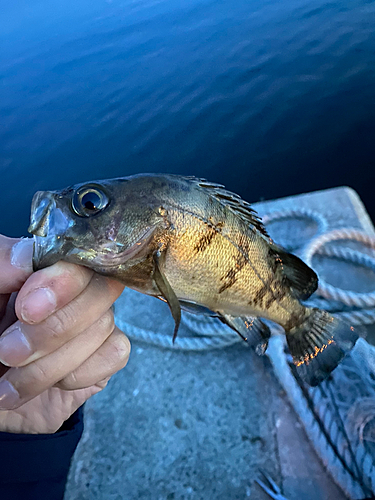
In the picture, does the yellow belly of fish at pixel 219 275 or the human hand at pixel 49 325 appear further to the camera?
the yellow belly of fish at pixel 219 275

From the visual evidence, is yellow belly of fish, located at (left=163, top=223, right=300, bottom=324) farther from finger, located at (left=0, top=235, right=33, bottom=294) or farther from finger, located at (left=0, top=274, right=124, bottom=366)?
finger, located at (left=0, top=235, right=33, bottom=294)

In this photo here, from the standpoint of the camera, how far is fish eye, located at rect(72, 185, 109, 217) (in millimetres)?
1006

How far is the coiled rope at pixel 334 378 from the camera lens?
145cm

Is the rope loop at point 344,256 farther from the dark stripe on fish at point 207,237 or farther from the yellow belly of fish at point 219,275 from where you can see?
the dark stripe on fish at point 207,237

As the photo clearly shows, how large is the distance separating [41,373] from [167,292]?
43cm

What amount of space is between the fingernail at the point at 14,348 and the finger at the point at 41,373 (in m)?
0.05

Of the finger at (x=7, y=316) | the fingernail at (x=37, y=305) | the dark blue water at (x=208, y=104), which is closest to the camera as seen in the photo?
the fingernail at (x=37, y=305)

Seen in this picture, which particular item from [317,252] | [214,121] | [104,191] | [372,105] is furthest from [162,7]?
[104,191]

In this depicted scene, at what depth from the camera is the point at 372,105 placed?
18.9 ft

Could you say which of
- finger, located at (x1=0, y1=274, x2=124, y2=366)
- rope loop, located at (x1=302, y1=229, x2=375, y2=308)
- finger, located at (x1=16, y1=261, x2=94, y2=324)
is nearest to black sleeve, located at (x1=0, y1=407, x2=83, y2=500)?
finger, located at (x1=0, y1=274, x2=124, y2=366)

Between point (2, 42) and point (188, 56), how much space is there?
840cm

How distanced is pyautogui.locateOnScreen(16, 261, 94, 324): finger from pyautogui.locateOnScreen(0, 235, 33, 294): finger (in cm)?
5

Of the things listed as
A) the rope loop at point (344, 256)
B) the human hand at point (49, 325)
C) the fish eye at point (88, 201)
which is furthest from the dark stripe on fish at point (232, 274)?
the rope loop at point (344, 256)

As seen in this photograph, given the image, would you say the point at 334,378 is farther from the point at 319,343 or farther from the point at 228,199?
the point at 228,199
